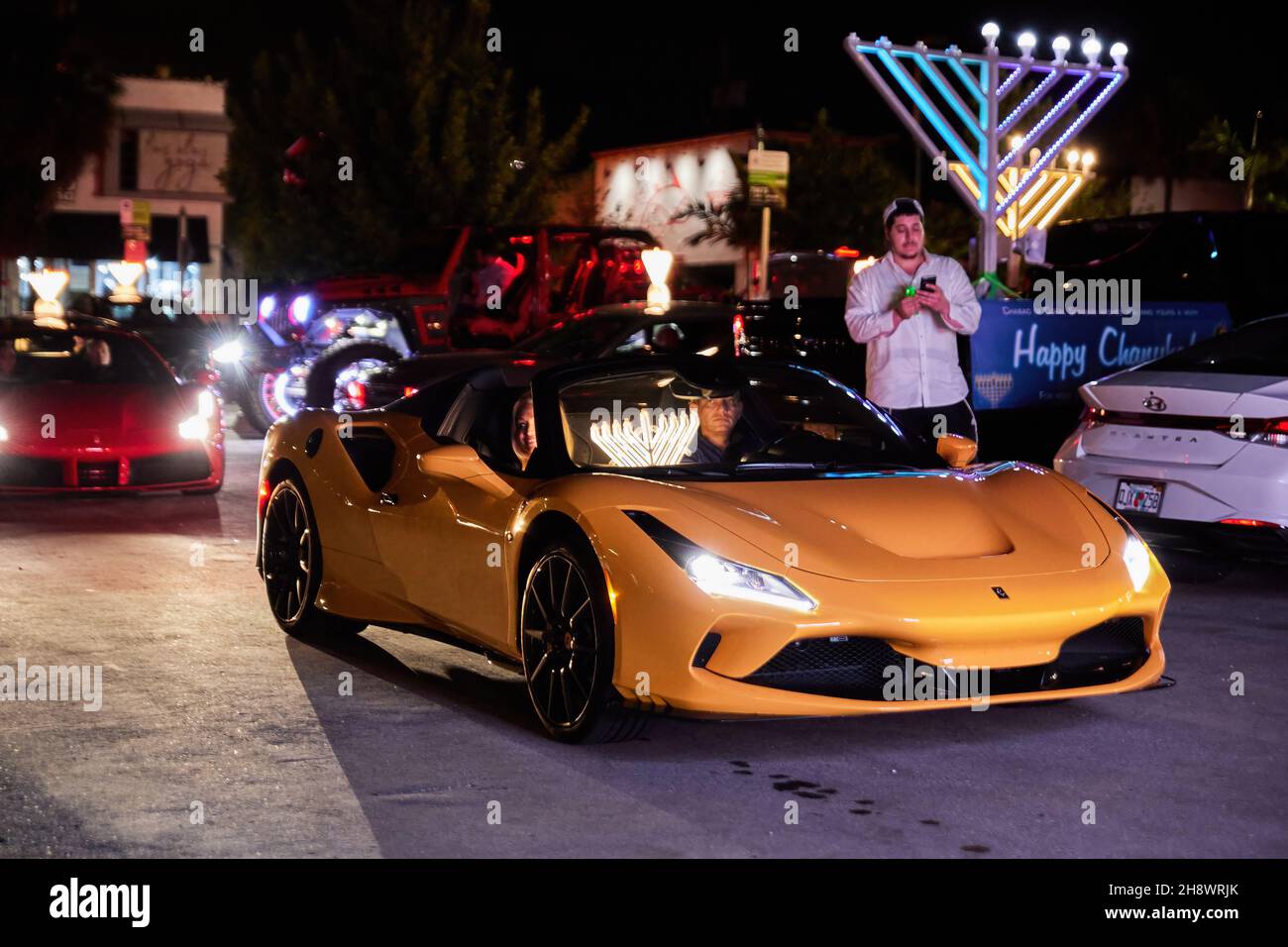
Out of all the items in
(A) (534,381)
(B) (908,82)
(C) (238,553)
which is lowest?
(C) (238,553)

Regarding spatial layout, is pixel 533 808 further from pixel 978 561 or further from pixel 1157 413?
pixel 1157 413

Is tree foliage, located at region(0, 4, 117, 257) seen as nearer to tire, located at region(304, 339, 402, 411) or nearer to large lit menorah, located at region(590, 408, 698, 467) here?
tire, located at region(304, 339, 402, 411)

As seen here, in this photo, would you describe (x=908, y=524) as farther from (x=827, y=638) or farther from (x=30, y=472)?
(x=30, y=472)

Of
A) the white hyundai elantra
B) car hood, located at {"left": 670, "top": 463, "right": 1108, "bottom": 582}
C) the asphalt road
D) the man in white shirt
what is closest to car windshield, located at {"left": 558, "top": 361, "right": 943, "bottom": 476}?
car hood, located at {"left": 670, "top": 463, "right": 1108, "bottom": 582}

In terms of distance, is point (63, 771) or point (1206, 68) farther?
point (1206, 68)

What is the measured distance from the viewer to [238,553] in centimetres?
1068

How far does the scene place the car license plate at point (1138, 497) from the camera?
9.23 meters

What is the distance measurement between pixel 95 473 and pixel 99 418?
39 cm

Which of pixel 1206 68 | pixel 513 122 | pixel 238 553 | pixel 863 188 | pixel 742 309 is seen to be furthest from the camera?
pixel 863 188

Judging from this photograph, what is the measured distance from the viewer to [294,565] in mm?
8125

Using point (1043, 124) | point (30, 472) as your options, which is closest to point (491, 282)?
point (1043, 124)

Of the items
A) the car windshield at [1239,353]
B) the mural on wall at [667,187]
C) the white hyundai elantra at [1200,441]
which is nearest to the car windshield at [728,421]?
the white hyundai elantra at [1200,441]
